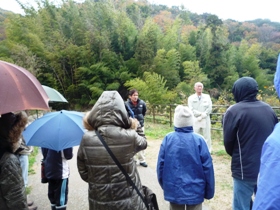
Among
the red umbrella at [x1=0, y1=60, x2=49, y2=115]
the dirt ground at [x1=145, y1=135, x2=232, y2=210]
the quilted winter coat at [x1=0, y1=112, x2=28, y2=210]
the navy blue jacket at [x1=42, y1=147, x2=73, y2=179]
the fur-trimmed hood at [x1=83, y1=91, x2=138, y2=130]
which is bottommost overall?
the dirt ground at [x1=145, y1=135, x2=232, y2=210]

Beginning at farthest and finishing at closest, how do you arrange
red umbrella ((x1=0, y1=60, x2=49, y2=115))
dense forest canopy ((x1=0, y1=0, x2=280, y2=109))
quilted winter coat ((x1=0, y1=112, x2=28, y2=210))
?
dense forest canopy ((x1=0, y1=0, x2=280, y2=109))
quilted winter coat ((x1=0, y1=112, x2=28, y2=210))
red umbrella ((x1=0, y1=60, x2=49, y2=115))

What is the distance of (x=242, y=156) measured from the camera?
187 cm

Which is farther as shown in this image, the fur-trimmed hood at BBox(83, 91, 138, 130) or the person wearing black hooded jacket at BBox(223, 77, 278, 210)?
the person wearing black hooded jacket at BBox(223, 77, 278, 210)

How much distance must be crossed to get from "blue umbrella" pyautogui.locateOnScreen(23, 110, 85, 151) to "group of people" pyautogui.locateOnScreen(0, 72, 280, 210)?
9.8 inches

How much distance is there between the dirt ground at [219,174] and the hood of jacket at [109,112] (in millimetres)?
1879

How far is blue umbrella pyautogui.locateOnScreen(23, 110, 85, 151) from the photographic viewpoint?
76.9 inches

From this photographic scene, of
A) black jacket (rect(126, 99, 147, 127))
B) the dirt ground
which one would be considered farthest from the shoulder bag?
black jacket (rect(126, 99, 147, 127))

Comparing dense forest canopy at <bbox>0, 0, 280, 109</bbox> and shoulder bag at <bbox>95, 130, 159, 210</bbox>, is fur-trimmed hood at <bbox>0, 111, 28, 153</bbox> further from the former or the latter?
dense forest canopy at <bbox>0, 0, 280, 109</bbox>

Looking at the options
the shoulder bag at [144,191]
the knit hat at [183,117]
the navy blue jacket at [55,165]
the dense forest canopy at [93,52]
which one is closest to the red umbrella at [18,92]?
the shoulder bag at [144,191]

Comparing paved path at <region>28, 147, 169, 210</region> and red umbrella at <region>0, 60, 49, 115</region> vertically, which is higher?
red umbrella at <region>0, 60, 49, 115</region>

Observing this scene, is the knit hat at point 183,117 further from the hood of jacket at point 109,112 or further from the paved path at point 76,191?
the paved path at point 76,191

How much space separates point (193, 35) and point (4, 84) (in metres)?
22.6

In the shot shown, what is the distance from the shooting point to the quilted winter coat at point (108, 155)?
1462 millimetres

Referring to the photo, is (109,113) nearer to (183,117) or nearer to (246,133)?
(183,117)
